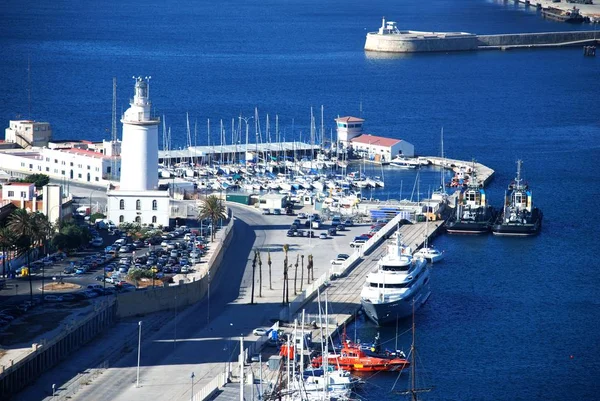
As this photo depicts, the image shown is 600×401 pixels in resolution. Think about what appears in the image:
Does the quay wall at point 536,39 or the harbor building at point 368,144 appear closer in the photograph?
the harbor building at point 368,144

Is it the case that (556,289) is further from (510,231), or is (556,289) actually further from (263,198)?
(263,198)

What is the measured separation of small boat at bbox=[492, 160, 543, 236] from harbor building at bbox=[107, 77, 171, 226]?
33.9 feet

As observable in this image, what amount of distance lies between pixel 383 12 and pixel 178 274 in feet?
380

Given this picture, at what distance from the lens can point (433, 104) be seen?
84812 mm

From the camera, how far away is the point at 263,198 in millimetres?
51906

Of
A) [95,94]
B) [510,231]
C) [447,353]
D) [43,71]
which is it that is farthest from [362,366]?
[43,71]

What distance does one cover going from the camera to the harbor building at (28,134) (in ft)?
199

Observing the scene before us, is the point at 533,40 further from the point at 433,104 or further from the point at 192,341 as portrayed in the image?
the point at 192,341

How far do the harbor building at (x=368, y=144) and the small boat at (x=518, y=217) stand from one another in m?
11.8

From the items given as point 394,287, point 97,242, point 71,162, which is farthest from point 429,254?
point 71,162

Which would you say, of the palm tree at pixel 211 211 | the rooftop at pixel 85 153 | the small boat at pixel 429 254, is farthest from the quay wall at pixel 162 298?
the rooftop at pixel 85 153

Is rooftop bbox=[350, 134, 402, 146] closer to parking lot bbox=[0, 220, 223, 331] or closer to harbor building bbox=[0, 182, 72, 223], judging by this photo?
parking lot bbox=[0, 220, 223, 331]

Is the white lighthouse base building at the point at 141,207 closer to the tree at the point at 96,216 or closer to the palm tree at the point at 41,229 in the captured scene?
the tree at the point at 96,216

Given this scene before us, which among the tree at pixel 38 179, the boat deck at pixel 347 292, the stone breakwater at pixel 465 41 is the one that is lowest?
the boat deck at pixel 347 292
